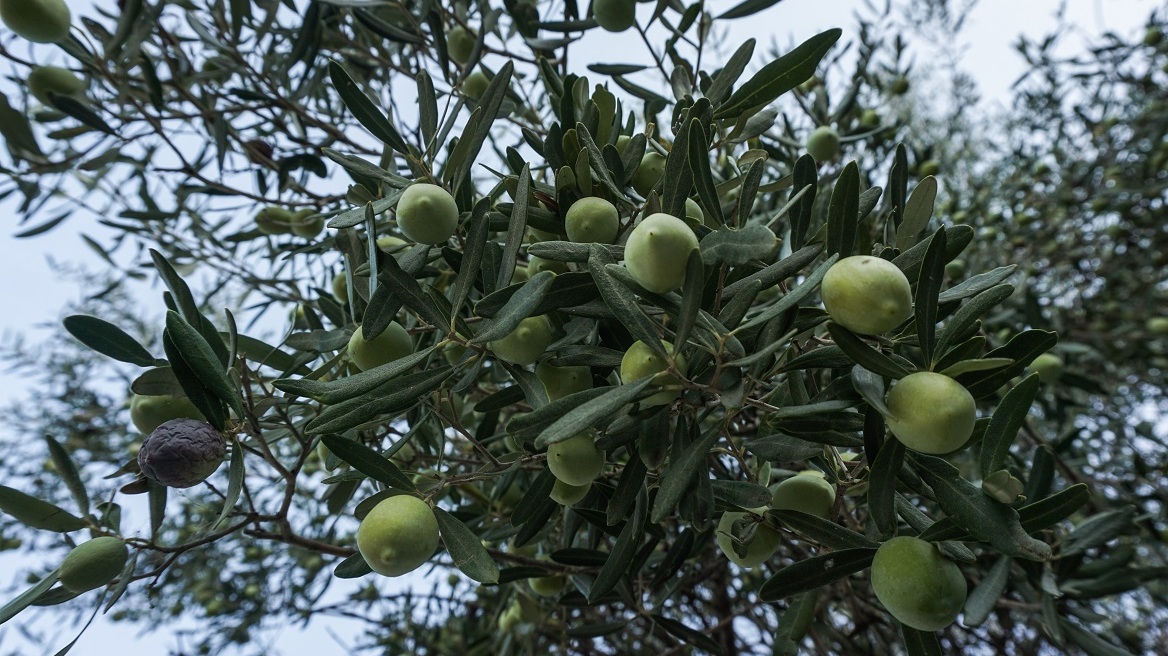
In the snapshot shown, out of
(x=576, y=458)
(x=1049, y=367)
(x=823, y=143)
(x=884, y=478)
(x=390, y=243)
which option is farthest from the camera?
(x=1049, y=367)

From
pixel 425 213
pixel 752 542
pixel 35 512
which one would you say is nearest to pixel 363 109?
pixel 425 213

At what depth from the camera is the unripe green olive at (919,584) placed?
0.91 m

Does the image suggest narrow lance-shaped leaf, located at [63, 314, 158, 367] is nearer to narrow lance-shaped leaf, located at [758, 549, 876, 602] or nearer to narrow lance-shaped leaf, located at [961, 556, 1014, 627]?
narrow lance-shaped leaf, located at [758, 549, 876, 602]

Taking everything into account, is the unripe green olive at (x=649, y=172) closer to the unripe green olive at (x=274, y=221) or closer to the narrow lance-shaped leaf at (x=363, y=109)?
the narrow lance-shaped leaf at (x=363, y=109)

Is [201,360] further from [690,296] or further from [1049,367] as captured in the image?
[1049,367]

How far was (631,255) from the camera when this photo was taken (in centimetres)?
87

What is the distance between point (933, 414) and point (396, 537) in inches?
28.1

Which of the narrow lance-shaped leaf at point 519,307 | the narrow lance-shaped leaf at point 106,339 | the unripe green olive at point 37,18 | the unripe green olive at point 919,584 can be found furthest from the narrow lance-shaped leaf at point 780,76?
the unripe green olive at point 37,18

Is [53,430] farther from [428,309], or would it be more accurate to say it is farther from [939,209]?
[939,209]

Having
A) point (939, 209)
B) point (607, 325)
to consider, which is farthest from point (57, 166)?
point (939, 209)

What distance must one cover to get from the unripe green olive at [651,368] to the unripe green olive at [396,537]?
36 cm

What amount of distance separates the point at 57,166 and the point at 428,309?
1.70 meters

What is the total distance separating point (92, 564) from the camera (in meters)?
1.12

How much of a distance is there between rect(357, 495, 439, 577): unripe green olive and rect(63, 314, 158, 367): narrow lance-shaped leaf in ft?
1.53
